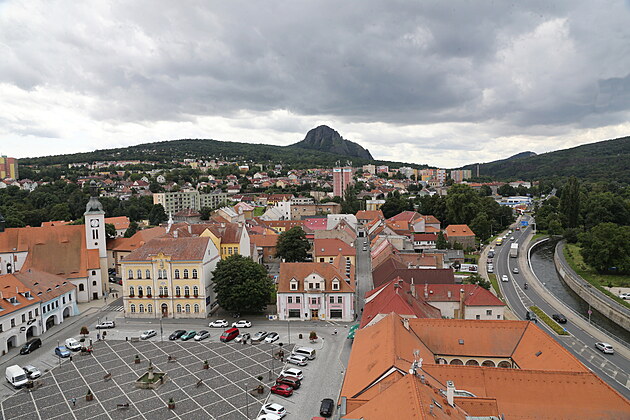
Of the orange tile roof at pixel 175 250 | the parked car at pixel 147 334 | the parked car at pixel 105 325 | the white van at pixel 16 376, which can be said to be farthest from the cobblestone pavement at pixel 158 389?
the orange tile roof at pixel 175 250

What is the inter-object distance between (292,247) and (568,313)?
37.9 m

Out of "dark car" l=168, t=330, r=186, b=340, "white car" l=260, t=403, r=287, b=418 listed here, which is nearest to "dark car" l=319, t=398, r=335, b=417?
"white car" l=260, t=403, r=287, b=418

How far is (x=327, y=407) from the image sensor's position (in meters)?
26.5

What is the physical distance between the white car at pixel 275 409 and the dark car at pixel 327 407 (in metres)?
2.22

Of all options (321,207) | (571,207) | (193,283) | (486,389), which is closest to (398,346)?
(486,389)

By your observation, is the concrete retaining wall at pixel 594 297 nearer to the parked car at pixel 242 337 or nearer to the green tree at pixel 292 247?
the parked car at pixel 242 337

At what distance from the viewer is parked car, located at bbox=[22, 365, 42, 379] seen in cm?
3193

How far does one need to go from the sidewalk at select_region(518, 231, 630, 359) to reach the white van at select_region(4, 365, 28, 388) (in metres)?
46.8

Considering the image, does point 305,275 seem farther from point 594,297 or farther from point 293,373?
point 594,297

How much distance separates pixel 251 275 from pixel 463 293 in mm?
20601

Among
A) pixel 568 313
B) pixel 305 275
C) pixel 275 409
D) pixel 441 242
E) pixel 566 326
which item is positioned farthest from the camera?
pixel 441 242

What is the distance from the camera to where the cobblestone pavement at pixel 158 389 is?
27000mm

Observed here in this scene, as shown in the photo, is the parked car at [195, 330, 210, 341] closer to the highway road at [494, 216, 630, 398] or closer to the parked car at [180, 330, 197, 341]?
the parked car at [180, 330, 197, 341]

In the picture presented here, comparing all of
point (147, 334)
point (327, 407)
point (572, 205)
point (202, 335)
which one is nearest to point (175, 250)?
point (147, 334)
